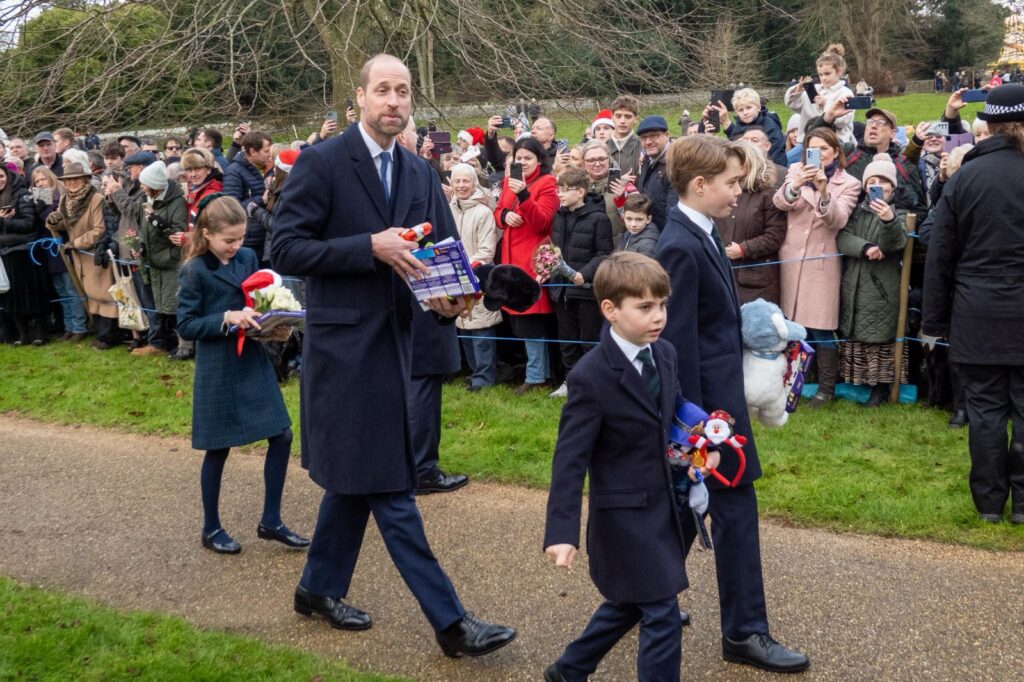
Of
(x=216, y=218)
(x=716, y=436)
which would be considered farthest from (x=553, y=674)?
(x=216, y=218)

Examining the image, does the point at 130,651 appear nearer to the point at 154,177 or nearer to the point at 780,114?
the point at 154,177

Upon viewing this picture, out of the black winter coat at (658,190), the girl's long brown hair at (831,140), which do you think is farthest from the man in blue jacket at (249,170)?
the girl's long brown hair at (831,140)

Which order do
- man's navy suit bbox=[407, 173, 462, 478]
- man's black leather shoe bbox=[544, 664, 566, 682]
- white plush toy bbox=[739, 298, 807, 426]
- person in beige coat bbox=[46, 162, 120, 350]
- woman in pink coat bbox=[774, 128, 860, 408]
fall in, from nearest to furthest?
man's black leather shoe bbox=[544, 664, 566, 682] < white plush toy bbox=[739, 298, 807, 426] < man's navy suit bbox=[407, 173, 462, 478] < woman in pink coat bbox=[774, 128, 860, 408] < person in beige coat bbox=[46, 162, 120, 350]

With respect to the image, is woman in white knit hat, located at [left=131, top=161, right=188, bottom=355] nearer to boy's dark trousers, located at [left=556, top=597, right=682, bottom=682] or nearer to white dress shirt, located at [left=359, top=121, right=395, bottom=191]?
white dress shirt, located at [left=359, top=121, right=395, bottom=191]

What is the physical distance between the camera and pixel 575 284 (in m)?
8.42

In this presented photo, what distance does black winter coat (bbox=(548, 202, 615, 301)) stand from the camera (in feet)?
27.5

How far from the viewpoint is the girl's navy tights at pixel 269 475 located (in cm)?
566

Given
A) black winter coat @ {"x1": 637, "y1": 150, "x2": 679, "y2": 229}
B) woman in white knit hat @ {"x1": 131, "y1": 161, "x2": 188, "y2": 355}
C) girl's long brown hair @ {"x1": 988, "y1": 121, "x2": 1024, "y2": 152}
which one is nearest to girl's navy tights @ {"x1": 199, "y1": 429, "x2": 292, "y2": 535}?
black winter coat @ {"x1": 637, "y1": 150, "x2": 679, "y2": 229}

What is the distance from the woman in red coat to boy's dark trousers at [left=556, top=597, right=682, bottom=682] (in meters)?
4.73

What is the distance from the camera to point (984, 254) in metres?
5.45

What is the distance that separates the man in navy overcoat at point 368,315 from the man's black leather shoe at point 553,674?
395 millimetres

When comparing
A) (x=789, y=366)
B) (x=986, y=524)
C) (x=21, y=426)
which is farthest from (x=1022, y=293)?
(x=21, y=426)

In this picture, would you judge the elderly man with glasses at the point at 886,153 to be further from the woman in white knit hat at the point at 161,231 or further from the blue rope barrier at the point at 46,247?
the blue rope barrier at the point at 46,247

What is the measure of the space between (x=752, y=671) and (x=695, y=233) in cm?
177
